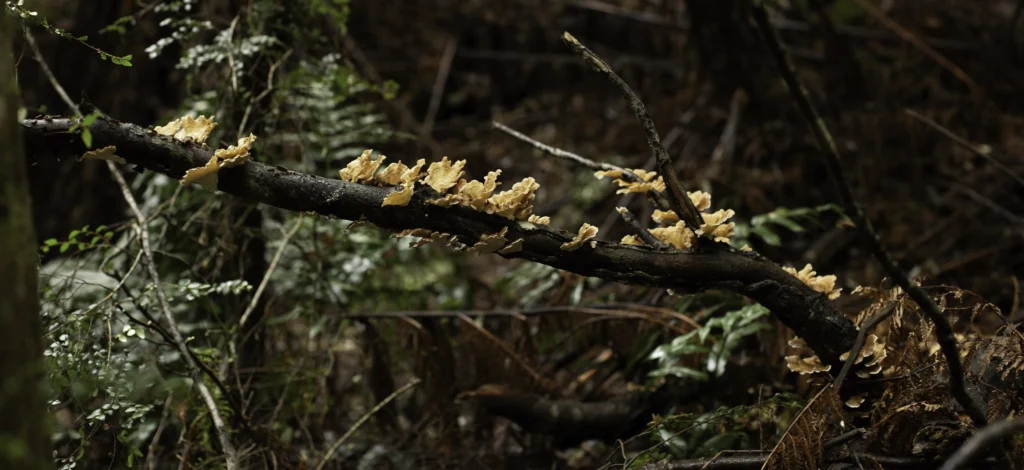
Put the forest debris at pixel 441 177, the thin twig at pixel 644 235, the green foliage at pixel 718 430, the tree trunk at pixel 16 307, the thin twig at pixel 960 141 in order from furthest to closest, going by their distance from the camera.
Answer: the thin twig at pixel 960 141
the green foliage at pixel 718 430
the thin twig at pixel 644 235
the forest debris at pixel 441 177
the tree trunk at pixel 16 307

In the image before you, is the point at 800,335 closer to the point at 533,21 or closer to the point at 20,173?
the point at 20,173

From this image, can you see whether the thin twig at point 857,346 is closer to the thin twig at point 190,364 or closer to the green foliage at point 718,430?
the green foliage at point 718,430

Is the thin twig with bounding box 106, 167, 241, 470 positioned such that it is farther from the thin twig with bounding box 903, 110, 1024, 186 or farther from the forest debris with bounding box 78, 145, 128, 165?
the thin twig with bounding box 903, 110, 1024, 186

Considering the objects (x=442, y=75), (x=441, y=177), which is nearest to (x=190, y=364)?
(x=441, y=177)

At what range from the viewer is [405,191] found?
1.58 meters

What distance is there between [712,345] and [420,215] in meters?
1.35

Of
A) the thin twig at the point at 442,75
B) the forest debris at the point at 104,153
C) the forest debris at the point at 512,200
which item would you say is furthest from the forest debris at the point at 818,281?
the thin twig at the point at 442,75

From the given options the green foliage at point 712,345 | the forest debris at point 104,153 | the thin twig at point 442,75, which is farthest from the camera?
the thin twig at point 442,75

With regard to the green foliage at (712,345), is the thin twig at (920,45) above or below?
above

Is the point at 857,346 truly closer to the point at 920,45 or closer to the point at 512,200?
the point at 512,200

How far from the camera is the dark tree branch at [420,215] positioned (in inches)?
63.4

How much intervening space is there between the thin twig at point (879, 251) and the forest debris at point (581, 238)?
1.64 feet

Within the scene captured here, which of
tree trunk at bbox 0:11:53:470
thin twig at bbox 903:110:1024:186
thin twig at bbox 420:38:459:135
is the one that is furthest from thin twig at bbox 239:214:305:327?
thin twig at bbox 420:38:459:135

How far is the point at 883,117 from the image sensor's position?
13.3 feet
